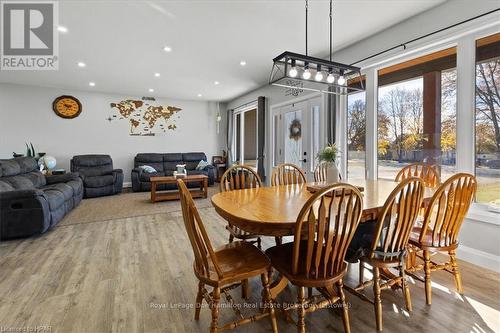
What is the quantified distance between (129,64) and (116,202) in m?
2.74

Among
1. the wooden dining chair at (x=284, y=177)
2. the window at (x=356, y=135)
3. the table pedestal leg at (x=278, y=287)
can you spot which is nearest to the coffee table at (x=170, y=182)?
the wooden dining chair at (x=284, y=177)

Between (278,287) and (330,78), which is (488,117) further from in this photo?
(278,287)

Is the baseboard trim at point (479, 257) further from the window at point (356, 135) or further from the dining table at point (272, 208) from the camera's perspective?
the window at point (356, 135)

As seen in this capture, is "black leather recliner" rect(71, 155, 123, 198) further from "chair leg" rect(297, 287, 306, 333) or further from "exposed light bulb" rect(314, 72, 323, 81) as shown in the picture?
"chair leg" rect(297, 287, 306, 333)

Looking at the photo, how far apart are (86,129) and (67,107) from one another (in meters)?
0.66

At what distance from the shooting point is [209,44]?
146 inches

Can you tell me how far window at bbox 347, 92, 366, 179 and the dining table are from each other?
Result: 1.61 meters

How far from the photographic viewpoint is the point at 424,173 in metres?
2.80

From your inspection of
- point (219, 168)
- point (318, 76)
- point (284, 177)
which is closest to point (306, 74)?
point (318, 76)

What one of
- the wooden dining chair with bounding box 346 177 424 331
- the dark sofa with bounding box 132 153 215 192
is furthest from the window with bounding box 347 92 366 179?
the dark sofa with bounding box 132 153 215 192

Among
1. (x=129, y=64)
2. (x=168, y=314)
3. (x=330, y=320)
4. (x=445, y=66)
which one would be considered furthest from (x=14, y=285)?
(x=445, y=66)

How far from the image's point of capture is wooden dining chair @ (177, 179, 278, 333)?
132 cm

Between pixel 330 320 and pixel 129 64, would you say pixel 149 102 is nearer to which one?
pixel 129 64

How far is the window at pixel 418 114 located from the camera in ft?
9.21
